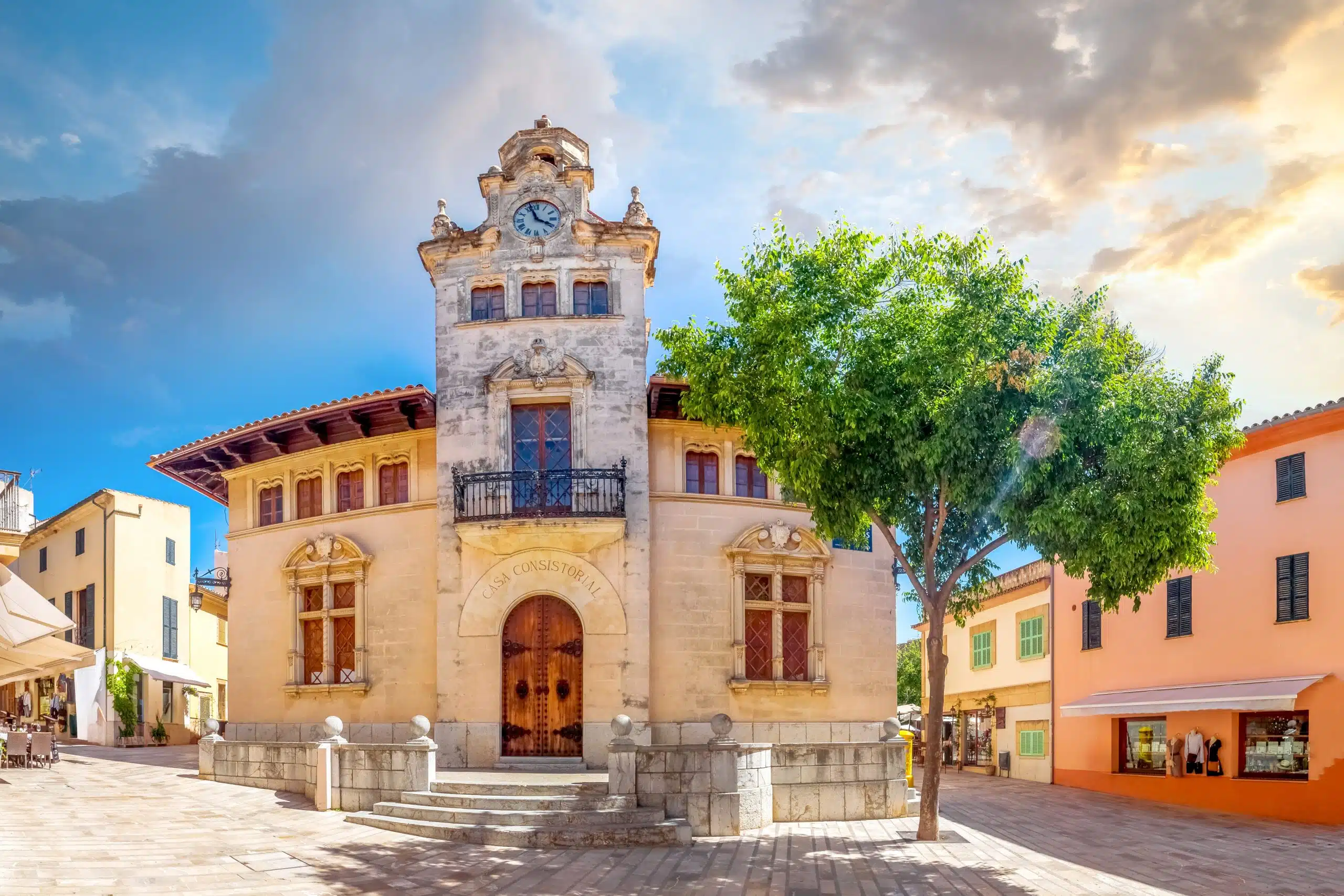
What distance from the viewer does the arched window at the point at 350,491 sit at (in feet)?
74.9

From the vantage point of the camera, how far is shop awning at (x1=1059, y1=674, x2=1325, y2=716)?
2175cm

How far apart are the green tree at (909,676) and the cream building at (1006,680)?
12576 mm

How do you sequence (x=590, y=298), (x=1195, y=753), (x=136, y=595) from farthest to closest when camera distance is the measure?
(x=136, y=595) < (x=1195, y=753) < (x=590, y=298)

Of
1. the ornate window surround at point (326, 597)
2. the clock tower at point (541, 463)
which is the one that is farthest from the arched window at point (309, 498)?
the clock tower at point (541, 463)

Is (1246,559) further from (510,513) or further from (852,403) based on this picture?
(510,513)

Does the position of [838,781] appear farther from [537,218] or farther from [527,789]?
[537,218]

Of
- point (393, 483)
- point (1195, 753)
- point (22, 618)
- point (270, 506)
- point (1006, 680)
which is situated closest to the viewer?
point (22, 618)

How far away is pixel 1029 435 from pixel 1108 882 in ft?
18.6

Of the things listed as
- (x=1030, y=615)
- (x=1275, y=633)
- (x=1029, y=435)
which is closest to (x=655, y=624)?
(x=1029, y=435)

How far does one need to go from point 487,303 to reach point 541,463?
11.3 feet

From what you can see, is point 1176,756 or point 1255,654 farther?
Answer: point 1176,756

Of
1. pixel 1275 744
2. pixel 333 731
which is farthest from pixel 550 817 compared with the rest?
pixel 1275 744

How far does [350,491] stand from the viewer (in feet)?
75.4

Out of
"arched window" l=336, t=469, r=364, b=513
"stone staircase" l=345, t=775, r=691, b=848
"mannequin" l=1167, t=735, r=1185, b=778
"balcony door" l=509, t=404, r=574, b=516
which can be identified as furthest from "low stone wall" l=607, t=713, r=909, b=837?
"mannequin" l=1167, t=735, r=1185, b=778
